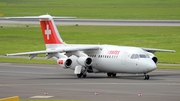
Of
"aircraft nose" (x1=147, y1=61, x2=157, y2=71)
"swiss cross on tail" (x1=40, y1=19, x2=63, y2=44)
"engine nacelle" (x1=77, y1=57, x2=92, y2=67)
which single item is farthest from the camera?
"swiss cross on tail" (x1=40, y1=19, x2=63, y2=44)

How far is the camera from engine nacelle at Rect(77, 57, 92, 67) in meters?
48.5

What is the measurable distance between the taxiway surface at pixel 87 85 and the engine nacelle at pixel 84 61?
1.20m

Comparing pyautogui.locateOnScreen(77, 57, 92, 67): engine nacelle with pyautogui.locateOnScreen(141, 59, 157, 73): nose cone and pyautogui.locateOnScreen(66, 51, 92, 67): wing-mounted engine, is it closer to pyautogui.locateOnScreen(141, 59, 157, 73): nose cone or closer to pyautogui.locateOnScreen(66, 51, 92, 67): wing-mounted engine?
pyautogui.locateOnScreen(66, 51, 92, 67): wing-mounted engine

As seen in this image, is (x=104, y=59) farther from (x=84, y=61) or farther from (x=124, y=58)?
(x=124, y=58)

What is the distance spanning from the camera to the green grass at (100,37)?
Result: 76.8 m

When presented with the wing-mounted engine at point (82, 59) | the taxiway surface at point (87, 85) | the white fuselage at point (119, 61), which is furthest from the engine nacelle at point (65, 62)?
the white fuselage at point (119, 61)

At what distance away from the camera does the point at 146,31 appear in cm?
9175

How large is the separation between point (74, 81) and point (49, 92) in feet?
24.8

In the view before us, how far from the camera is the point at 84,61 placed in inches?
1907

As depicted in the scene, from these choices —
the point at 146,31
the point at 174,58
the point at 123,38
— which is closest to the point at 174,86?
the point at 174,58

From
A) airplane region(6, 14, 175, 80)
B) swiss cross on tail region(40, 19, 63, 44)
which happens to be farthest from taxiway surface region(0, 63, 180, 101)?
swiss cross on tail region(40, 19, 63, 44)

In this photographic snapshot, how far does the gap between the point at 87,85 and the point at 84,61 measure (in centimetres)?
606

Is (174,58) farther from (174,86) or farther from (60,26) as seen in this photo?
(60,26)

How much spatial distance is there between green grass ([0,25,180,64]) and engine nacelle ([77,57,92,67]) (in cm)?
1714
